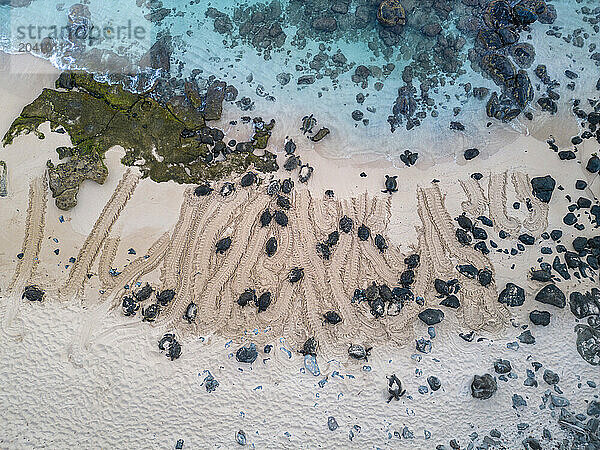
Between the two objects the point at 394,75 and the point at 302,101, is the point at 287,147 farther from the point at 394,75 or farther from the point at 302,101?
the point at 394,75

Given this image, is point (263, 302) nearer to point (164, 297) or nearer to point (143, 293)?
point (164, 297)

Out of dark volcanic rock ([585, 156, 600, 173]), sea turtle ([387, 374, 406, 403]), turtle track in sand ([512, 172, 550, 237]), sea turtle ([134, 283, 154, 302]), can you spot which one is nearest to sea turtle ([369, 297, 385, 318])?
sea turtle ([387, 374, 406, 403])

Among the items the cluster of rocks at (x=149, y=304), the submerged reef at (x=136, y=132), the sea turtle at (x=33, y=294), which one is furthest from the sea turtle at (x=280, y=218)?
the sea turtle at (x=33, y=294)

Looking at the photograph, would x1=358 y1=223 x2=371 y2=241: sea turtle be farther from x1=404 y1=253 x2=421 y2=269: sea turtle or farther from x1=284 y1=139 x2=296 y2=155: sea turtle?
x1=284 y1=139 x2=296 y2=155: sea turtle

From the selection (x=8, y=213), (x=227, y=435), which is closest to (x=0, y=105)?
(x=8, y=213)

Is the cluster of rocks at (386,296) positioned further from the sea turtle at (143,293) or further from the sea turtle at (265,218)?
the sea turtle at (143,293)
